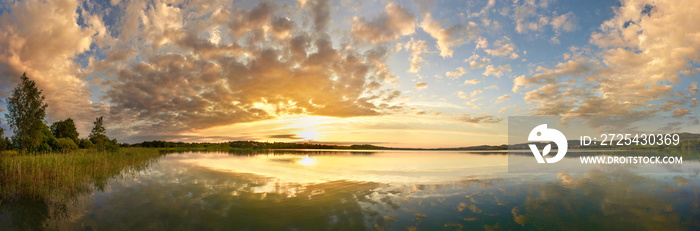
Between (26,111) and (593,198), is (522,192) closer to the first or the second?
(593,198)

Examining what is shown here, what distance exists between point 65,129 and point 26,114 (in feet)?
202

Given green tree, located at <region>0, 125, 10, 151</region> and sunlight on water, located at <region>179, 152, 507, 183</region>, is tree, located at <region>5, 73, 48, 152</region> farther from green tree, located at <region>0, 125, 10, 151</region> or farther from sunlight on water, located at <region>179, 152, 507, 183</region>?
green tree, located at <region>0, 125, 10, 151</region>

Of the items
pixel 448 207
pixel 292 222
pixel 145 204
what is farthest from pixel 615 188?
pixel 145 204

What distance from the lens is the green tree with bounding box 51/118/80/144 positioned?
83438mm

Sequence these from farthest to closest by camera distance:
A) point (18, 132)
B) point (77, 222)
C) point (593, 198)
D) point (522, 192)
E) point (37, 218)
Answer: point (18, 132)
point (522, 192)
point (593, 198)
point (37, 218)
point (77, 222)

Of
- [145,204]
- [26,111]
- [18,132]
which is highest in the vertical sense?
[26,111]

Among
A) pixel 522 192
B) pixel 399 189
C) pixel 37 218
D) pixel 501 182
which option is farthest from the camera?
pixel 501 182

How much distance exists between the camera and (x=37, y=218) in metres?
11.8

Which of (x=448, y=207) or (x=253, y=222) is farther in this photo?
(x=448, y=207)

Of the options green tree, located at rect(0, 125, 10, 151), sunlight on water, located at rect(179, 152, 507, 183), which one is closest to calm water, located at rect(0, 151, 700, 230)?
sunlight on water, located at rect(179, 152, 507, 183)

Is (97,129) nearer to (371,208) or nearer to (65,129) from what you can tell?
(65,129)

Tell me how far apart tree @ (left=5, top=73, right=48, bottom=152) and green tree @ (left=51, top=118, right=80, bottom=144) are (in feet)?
195

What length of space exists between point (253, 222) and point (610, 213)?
15906mm

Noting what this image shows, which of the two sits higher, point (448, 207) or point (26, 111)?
point (26, 111)
